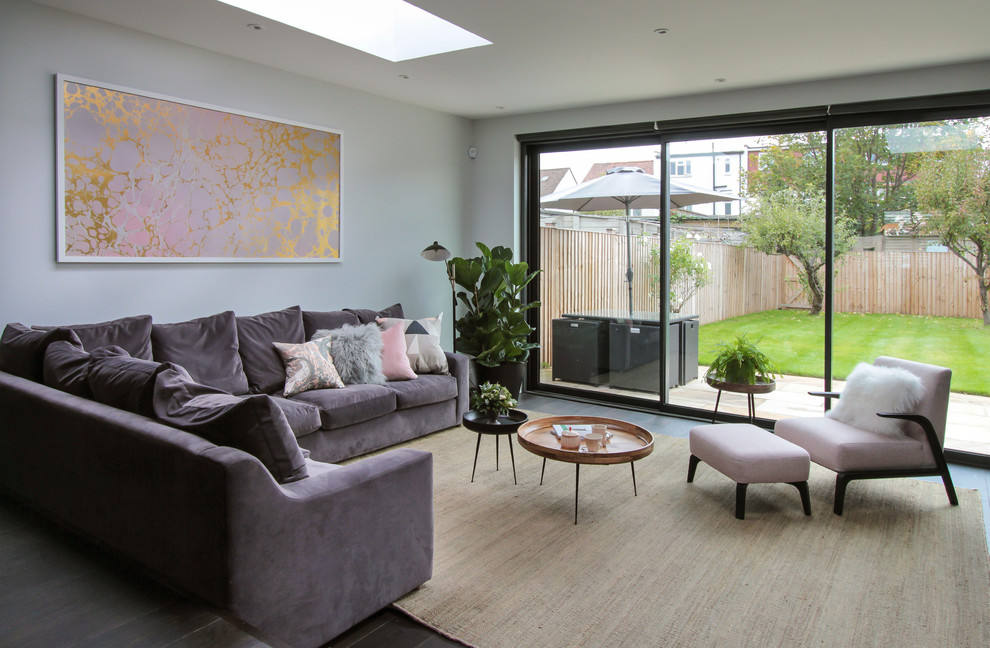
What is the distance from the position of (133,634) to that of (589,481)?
275 centimetres

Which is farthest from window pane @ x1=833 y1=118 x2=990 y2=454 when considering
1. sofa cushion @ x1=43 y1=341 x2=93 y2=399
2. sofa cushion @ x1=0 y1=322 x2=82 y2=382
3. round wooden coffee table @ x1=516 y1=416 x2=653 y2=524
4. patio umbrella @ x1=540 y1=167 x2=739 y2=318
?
sofa cushion @ x1=0 y1=322 x2=82 y2=382

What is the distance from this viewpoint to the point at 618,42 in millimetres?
4199

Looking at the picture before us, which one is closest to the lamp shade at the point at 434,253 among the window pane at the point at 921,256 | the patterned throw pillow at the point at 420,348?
the patterned throw pillow at the point at 420,348

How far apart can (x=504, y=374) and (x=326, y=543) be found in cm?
385

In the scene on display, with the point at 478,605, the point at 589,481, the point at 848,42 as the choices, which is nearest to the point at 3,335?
the point at 478,605

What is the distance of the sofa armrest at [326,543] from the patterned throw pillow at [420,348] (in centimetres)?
252

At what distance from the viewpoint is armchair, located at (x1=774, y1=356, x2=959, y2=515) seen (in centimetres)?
367

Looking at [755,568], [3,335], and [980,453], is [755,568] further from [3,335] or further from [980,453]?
[3,335]

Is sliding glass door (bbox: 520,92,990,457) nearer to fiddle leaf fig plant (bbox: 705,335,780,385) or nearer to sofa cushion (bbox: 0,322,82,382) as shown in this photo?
fiddle leaf fig plant (bbox: 705,335,780,385)

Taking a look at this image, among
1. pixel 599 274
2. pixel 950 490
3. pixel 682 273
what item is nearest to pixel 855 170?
pixel 682 273

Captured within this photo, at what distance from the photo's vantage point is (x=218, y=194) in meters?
4.60

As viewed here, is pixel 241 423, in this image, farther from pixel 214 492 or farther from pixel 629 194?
pixel 629 194

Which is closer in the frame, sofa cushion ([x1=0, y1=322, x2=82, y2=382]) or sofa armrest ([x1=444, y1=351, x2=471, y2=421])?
sofa cushion ([x1=0, y1=322, x2=82, y2=382])

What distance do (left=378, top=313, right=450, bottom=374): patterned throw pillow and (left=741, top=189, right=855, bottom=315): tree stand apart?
2713mm
